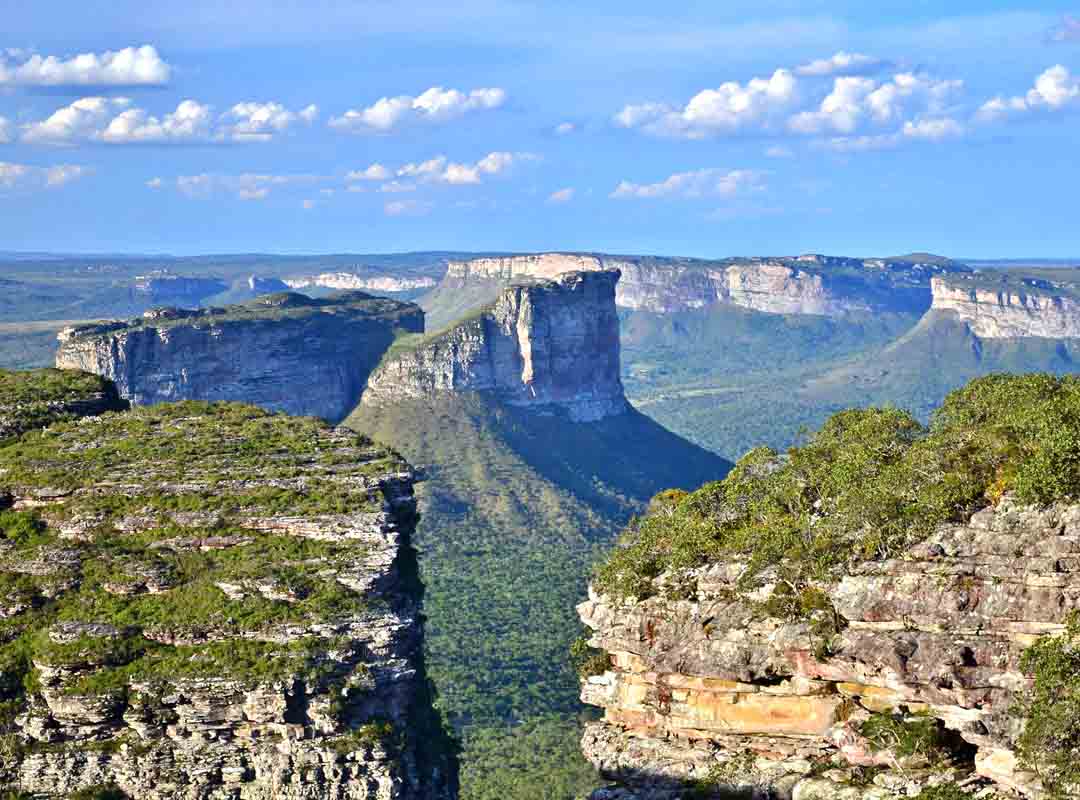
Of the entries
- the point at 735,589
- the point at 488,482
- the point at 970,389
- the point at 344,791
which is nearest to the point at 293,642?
the point at 344,791

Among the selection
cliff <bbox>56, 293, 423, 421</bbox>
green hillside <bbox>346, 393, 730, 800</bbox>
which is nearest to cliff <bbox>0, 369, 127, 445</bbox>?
green hillside <bbox>346, 393, 730, 800</bbox>

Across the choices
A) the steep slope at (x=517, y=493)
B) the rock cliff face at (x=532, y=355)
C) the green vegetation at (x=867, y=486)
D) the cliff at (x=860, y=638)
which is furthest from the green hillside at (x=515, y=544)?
the cliff at (x=860, y=638)

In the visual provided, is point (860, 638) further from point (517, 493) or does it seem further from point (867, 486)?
point (517, 493)

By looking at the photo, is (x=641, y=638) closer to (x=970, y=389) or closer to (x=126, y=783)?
(x=126, y=783)

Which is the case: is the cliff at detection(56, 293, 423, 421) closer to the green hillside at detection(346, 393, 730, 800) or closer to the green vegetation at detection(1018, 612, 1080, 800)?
the green hillside at detection(346, 393, 730, 800)

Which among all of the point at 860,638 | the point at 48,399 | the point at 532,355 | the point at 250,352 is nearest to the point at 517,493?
the point at 532,355

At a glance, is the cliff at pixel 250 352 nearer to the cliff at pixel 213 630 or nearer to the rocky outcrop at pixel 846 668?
the cliff at pixel 213 630

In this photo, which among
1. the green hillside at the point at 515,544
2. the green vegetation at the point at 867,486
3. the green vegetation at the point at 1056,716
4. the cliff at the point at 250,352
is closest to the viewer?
the green vegetation at the point at 1056,716
